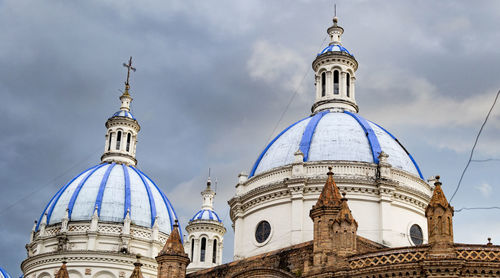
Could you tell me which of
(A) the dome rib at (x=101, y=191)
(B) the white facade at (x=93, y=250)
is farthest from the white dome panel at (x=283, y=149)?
(A) the dome rib at (x=101, y=191)

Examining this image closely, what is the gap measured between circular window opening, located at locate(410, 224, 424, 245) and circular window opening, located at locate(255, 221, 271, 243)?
8.32 metres

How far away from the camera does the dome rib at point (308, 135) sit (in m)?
42.7

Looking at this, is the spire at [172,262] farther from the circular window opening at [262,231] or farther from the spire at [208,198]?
the spire at [208,198]

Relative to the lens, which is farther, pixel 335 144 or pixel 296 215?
pixel 335 144

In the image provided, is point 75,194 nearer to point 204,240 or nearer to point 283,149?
point 204,240

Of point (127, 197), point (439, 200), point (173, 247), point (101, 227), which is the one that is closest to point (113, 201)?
point (127, 197)

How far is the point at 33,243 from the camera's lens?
58.0 m

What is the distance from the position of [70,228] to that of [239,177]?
723 inches

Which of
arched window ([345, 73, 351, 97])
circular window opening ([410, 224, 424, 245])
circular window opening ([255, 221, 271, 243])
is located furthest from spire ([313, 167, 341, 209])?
arched window ([345, 73, 351, 97])

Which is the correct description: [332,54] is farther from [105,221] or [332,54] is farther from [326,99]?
[105,221]

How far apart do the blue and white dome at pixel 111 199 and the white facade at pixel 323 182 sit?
16.4 metres

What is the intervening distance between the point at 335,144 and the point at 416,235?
23.3ft

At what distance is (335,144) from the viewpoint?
140 feet

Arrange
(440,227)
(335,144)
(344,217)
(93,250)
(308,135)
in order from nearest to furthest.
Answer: (440,227) < (344,217) < (335,144) < (308,135) < (93,250)
